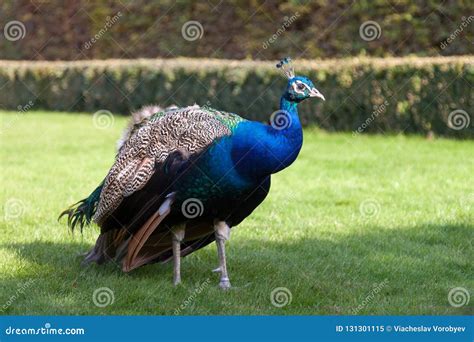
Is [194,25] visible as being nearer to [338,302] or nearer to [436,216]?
[436,216]

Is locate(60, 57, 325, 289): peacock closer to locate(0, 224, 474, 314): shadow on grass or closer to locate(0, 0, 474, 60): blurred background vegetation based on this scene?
locate(0, 224, 474, 314): shadow on grass

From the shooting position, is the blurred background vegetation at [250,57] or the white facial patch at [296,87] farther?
the blurred background vegetation at [250,57]

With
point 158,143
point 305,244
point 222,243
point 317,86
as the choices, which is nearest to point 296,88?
point 158,143

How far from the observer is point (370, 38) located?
540 inches

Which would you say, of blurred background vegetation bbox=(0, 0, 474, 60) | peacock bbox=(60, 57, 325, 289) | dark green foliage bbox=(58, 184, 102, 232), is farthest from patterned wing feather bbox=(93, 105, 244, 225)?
blurred background vegetation bbox=(0, 0, 474, 60)

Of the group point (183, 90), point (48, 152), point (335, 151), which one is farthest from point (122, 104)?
point (335, 151)

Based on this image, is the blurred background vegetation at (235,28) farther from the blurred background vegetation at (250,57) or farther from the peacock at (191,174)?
the peacock at (191,174)

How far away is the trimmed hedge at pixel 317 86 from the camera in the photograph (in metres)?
11.5

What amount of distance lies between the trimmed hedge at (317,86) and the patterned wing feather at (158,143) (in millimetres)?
6601

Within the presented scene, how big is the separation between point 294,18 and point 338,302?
9.72 meters

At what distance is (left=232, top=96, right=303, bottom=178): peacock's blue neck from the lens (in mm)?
5105

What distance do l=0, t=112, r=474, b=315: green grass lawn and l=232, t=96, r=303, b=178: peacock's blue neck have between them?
0.91m

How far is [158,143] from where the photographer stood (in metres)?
5.45

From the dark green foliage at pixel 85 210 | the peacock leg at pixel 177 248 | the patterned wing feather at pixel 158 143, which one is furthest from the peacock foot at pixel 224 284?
the dark green foliage at pixel 85 210
